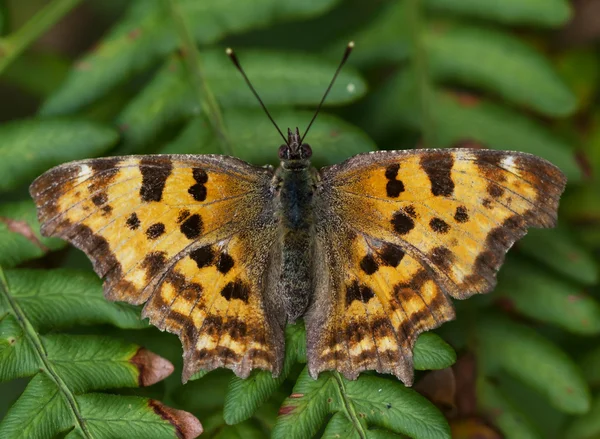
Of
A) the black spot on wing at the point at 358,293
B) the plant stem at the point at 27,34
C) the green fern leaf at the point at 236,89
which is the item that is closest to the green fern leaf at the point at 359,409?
the black spot on wing at the point at 358,293

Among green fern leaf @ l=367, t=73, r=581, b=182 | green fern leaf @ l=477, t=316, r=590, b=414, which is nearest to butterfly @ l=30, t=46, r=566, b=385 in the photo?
green fern leaf @ l=477, t=316, r=590, b=414

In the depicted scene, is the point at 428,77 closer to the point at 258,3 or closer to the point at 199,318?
the point at 258,3

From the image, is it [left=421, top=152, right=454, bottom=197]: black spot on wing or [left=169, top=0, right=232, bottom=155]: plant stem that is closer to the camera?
[left=421, top=152, right=454, bottom=197]: black spot on wing

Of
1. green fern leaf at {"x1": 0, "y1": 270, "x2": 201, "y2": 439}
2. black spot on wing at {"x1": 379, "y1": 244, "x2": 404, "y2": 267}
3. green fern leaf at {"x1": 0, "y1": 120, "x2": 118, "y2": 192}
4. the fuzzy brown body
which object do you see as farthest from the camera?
green fern leaf at {"x1": 0, "y1": 120, "x2": 118, "y2": 192}

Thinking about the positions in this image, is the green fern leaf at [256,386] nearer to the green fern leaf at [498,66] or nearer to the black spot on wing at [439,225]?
the black spot on wing at [439,225]

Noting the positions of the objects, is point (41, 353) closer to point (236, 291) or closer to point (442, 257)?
point (236, 291)

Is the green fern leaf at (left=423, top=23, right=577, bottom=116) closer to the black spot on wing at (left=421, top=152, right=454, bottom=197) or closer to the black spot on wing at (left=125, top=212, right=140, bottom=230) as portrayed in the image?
the black spot on wing at (left=421, top=152, right=454, bottom=197)
